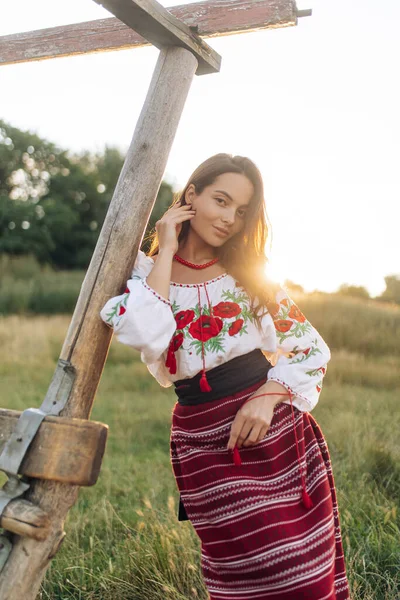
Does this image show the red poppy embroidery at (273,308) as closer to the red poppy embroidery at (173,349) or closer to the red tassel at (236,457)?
the red poppy embroidery at (173,349)

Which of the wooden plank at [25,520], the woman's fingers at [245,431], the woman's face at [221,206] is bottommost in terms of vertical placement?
the wooden plank at [25,520]

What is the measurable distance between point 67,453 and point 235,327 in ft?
2.46

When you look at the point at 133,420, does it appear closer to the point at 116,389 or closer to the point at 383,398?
the point at 116,389

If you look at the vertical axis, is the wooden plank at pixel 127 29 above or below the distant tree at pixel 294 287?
→ above

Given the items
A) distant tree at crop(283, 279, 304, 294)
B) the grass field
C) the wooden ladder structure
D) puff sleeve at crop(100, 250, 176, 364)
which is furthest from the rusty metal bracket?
distant tree at crop(283, 279, 304, 294)

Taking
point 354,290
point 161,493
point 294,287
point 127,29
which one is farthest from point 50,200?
point 127,29

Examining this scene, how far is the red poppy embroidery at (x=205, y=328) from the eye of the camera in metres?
2.27

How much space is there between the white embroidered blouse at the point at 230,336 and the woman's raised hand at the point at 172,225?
134mm

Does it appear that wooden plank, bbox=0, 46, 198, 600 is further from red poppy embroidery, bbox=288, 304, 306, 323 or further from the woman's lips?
red poppy embroidery, bbox=288, 304, 306, 323

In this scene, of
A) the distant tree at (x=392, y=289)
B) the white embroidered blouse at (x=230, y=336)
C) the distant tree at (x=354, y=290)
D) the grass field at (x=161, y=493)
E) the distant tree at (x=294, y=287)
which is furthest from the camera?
the distant tree at (x=392, y=289)

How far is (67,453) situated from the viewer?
197cm

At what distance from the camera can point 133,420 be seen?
7.04 metres

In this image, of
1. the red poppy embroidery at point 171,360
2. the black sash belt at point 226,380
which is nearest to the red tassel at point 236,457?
the black sash belt at point 226,380

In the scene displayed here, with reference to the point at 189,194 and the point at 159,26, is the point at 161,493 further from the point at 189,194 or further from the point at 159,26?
the point at 159,26
